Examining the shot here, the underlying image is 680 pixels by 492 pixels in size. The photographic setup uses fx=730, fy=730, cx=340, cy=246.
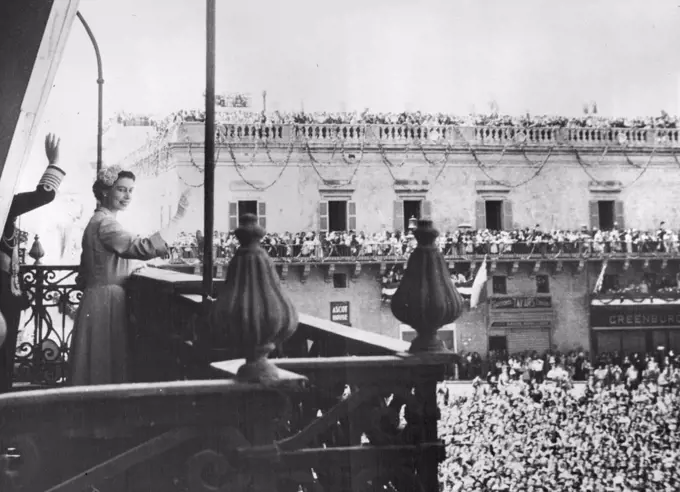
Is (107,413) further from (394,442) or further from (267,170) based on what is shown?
(267,170)

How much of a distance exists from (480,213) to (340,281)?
255cm

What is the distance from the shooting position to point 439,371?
2.05m

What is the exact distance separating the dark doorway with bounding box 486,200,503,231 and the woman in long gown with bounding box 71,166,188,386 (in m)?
6.18

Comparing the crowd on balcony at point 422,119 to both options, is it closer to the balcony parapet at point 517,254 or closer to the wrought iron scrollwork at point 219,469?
the balcony parapet at point 517,254

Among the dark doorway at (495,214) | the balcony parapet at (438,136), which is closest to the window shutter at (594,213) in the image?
the balcony parapet at (438,136)

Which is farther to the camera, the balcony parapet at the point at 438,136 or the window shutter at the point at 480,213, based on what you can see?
the window shutter at the point at 480,213

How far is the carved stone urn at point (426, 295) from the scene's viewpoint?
80.0 inches

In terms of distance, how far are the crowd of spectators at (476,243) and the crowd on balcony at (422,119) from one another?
1.36 m

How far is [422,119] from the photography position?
11828 mm

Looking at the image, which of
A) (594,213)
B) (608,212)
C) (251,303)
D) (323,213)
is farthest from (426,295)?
(323,213)

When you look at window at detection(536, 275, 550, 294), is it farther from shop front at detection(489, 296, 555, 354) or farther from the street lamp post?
the street lamp post

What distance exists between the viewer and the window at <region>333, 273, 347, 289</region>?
435 inches

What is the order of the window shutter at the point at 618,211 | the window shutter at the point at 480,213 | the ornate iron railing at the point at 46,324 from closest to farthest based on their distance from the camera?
the ornate iron railing at the point at 46,324 < the window shutter at the point at 618,211 < the window shutter at the point at 480,213

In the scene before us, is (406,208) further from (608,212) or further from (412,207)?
(608,212)
